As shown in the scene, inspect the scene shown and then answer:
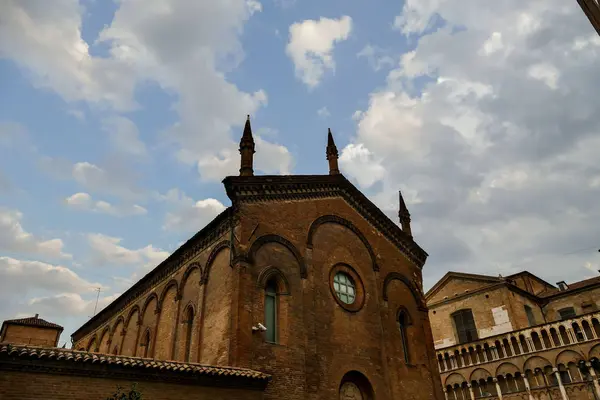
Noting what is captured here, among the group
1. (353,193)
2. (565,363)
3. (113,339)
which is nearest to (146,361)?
(353,193)

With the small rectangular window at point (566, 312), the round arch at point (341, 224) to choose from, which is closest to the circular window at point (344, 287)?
the round arch at point (341, 224)

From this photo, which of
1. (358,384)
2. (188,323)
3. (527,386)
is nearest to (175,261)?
(188,323)

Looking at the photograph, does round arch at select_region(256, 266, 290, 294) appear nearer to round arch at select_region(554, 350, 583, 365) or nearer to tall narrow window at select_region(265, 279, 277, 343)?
tall narrow window at select_region(265, 279, 277, 343)

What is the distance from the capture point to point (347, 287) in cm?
1727

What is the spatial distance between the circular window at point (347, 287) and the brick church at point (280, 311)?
0.05 metres

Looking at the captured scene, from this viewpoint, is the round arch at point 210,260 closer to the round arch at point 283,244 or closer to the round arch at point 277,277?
the round arch at point 283,244

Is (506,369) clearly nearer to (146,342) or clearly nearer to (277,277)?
(277,277)

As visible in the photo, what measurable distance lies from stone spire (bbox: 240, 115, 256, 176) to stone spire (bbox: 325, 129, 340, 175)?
4352 mm

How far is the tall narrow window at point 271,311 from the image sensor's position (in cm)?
1410

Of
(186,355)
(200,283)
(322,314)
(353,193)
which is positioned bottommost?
(186,355)

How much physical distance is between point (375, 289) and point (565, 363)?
1559 centimetres

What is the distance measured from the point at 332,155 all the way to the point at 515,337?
18.2m

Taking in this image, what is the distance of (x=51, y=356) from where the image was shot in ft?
31.7

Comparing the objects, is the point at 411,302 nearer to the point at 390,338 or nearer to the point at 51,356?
the point at 390,338
